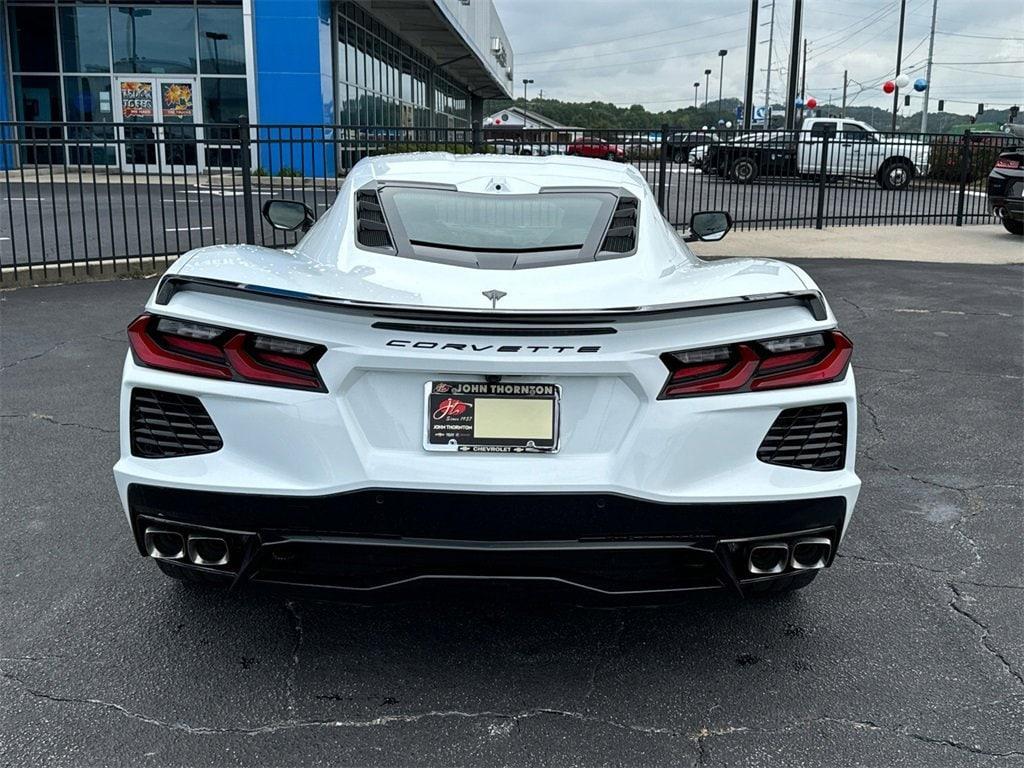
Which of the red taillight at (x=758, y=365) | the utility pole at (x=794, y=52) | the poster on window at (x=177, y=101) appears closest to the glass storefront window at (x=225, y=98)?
the poster on window at (x=177, y=101)

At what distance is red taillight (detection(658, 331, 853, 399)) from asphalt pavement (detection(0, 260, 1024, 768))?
642 mm

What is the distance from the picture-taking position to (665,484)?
2.56 m

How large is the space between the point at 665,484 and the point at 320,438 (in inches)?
36.3

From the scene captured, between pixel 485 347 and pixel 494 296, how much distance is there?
211 millimetres

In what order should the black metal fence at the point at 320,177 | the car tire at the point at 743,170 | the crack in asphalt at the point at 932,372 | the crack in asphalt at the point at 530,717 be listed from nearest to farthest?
the crack in asphalt at the point at 530,717 < the crack in asphalt at the point at 932,372 < the black metal fence at the point at 320,177 < the car tire at the point at 743,170

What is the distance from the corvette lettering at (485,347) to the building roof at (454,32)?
27866mm

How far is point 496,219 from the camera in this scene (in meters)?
3.60

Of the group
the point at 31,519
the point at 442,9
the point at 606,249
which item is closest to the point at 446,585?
the point at 606,249

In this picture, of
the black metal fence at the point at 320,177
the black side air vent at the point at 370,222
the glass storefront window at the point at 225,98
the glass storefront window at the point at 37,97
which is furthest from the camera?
the glass storefront window at the point at 37,97

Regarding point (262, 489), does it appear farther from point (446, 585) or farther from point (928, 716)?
point (928, 716)

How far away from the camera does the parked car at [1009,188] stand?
15.2 meters

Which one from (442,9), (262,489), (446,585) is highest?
(442,9)

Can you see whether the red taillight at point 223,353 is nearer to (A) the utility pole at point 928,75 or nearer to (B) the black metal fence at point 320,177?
(B) the black metal fence at point 320,177

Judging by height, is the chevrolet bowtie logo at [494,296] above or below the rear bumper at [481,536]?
above
